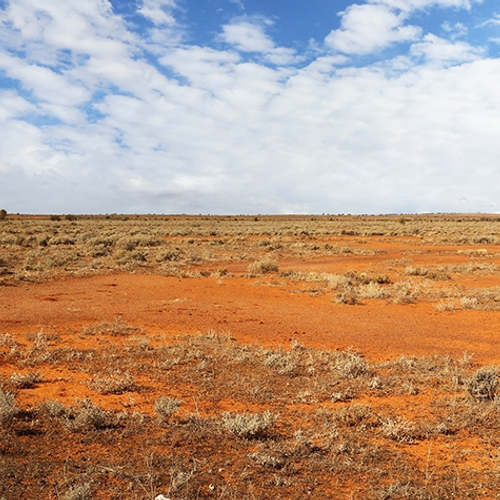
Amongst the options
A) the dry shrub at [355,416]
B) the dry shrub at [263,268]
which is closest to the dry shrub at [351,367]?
the dry shrub at [355,416]

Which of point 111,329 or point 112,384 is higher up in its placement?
point 111,329

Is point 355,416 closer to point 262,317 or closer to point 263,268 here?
point 262,317

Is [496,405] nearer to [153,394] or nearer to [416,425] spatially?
[416,425]

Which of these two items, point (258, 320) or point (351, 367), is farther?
point (258, 320)

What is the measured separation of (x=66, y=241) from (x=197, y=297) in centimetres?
2278

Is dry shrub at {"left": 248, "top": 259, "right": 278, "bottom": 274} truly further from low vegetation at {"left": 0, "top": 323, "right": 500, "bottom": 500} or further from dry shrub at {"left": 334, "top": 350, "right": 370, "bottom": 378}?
dry shrub at {"left": 334, "top": 350, "right": 370, "bottom": 378}

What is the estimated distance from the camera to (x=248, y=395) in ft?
Answer: 21.1

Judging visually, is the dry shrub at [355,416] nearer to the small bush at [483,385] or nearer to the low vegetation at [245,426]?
the low vegetation at [245,426]

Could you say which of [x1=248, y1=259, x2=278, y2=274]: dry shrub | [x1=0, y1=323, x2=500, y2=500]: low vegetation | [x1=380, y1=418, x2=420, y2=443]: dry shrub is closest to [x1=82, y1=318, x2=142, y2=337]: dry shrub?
[x1=0, y1=323, x2=500, y2=500]: low vegetation

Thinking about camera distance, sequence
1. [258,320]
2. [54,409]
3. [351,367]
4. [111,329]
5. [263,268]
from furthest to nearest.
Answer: [263,268] < [258,320] < [111,329] < [351,367] < [54,409]

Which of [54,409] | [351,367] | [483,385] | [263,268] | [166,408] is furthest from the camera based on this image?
[263,268]

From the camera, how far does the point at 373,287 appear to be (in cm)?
1537

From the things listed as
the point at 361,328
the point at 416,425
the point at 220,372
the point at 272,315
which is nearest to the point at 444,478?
the point at 416,425

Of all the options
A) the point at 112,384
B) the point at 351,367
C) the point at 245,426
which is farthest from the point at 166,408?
the point at 351,367
